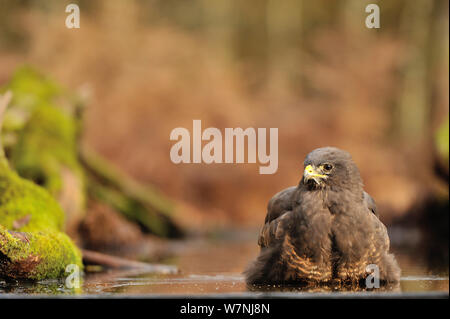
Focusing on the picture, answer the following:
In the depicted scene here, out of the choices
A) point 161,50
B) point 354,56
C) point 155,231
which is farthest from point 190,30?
point 155,231

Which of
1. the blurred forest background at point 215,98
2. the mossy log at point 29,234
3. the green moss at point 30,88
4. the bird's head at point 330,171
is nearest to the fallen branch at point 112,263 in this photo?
the mossy log at point 29,234

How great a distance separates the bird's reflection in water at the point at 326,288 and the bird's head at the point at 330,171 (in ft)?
2.22

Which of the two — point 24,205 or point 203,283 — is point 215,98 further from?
point 203,283

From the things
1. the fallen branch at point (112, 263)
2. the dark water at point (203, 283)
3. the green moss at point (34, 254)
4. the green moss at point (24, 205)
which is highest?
the green moss at point (24, 205)

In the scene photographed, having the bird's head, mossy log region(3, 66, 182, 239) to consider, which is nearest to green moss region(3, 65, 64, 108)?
mossy log region(3, 66, 182, 239)

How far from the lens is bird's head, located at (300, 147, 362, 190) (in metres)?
4.68

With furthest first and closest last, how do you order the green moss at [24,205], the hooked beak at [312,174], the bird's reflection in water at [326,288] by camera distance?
the green moss at [24,205], the hooked beak at [312,174], the bird's reflection in water at [326,288]

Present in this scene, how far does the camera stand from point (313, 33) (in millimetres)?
25953

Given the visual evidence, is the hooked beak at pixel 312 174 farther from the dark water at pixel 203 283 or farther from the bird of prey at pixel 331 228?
the dark water at pixel 203 283

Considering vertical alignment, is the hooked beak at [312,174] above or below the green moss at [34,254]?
above

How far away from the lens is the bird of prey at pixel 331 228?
4.71 meters

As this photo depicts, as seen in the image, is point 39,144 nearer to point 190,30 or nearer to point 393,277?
point 393,277

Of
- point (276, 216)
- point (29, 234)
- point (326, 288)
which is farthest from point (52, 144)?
point (326, 288)

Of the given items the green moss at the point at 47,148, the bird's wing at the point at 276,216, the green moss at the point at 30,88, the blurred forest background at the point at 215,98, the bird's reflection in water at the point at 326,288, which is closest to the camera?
the bird's reflection in water at the point at 326,288
